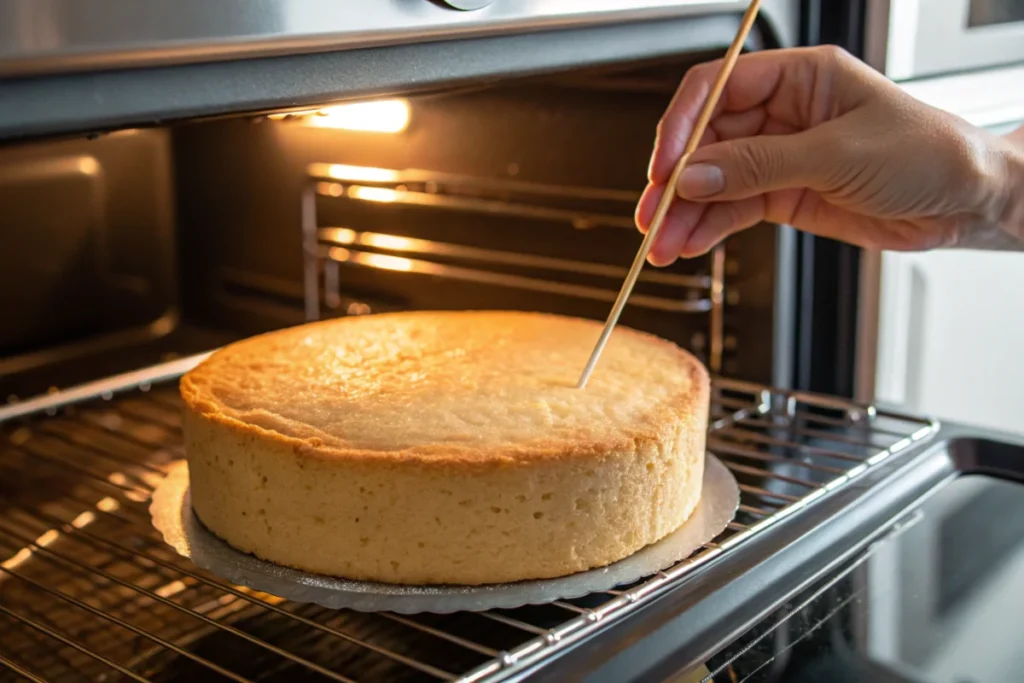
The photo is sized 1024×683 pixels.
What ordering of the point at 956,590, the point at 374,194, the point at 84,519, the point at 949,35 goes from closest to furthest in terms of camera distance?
the point at 956,590 < the point at 84,519 < the point at 949,35 < the point at 374,194

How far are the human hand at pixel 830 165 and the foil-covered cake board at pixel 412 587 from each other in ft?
0.94

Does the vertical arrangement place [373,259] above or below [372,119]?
below

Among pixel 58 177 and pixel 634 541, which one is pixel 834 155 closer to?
pixel 634 541

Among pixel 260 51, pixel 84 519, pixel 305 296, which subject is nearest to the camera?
pixel 260 51

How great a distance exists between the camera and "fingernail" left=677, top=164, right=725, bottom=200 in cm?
94

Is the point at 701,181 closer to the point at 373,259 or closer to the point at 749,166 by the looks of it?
the point at 749,166

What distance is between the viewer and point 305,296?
5.16 ft

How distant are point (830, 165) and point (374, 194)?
675 millimetres

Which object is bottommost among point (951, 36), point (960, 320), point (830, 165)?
point (960, 320)

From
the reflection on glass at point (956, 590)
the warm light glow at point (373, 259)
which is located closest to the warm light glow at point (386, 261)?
the warm light glow at point (373, 259)

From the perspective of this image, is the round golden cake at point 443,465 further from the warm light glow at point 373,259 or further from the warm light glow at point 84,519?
the warm light glow at point 373,259

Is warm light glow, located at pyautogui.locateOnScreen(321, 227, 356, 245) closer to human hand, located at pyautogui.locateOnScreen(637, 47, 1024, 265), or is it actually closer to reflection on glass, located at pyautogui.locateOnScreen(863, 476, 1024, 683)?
human hand, located at pyautogui.locateOnScreen(637, 47, 1024, 265)

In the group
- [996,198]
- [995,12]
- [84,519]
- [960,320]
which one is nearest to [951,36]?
[995,12]

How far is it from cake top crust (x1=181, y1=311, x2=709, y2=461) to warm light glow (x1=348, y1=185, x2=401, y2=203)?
1.01 feet
